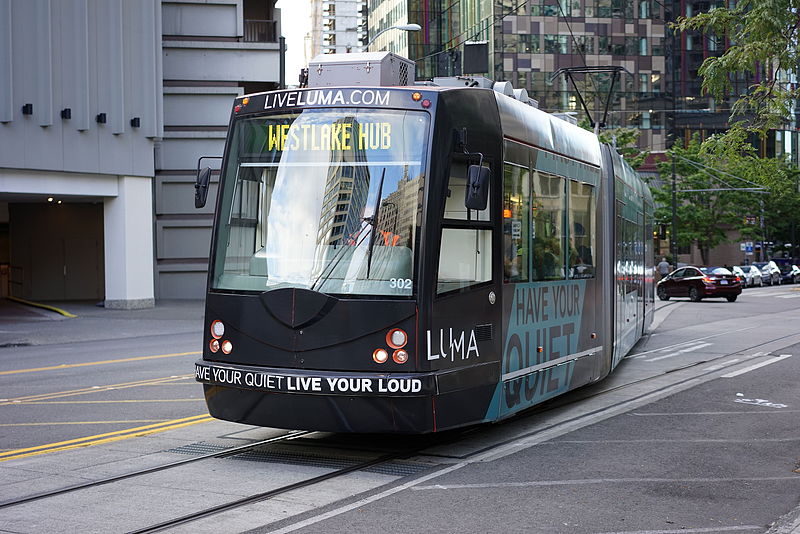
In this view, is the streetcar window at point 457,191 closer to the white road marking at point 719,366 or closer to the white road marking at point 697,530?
the white road marking at point 697,530

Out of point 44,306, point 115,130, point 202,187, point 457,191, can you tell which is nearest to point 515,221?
point 457,191

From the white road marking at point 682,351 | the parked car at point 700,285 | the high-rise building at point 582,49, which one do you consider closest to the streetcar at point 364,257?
the white road marking at point 682,351

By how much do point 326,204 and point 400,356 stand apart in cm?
137

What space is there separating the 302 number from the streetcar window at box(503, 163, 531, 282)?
4.87ft

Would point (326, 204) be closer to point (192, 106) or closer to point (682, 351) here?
point (682, 351)

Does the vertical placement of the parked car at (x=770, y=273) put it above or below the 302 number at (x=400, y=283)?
below

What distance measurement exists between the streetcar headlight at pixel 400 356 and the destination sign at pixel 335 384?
0.14 m

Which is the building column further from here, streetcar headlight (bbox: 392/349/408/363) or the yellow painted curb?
streetcar headlight (bbox: 392/349/408/363)

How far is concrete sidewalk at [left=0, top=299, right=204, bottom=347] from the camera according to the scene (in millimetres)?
24281

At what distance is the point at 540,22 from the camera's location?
79.1 metres

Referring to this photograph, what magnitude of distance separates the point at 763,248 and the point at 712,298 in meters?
38.9

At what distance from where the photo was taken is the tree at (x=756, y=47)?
10.6 metres

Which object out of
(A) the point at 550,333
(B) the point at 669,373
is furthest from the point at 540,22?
(A) the point at 550,333

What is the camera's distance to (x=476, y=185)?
8172mm
